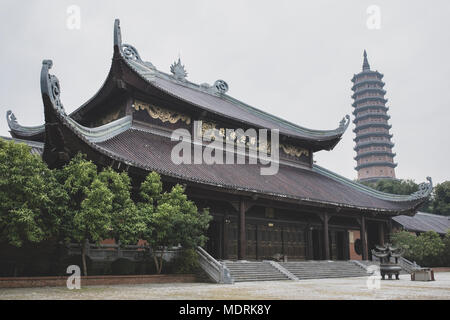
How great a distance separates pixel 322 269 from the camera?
18203 millimetres

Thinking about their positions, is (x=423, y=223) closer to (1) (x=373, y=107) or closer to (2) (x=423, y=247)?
(2) (x=423, y=247)

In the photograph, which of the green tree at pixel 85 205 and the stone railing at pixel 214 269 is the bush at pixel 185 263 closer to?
the stone railing at pixel 214 269

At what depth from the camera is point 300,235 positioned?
2153 centimetres

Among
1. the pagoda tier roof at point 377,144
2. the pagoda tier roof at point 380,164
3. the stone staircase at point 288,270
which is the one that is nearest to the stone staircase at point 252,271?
the stone staircase at point 288,270

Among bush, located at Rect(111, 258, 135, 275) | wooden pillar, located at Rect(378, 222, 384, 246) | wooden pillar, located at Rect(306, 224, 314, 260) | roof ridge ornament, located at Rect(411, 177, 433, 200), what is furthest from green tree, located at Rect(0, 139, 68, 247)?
roof ridge ornament, located at Rect(411, 177, 433, 200)

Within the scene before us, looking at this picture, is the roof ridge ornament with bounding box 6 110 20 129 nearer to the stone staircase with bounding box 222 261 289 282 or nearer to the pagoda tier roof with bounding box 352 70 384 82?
the stone staircase with bounding box 222 261 289 282

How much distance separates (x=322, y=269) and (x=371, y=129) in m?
56.3

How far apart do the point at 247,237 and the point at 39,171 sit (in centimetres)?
1033

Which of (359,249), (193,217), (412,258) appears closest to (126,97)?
(193,217)

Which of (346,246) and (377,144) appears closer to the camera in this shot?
(346,246)

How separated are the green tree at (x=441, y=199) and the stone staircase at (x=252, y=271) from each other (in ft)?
130

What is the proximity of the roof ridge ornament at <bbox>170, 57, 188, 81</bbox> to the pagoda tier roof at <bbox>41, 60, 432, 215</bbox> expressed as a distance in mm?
8028

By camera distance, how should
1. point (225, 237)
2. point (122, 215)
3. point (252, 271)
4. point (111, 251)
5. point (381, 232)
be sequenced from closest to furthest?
point (122, 215), point (111, 251), point (252, 271), point (225, 237), point (381, 232)

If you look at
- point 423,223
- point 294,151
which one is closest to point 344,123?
point 294,151
